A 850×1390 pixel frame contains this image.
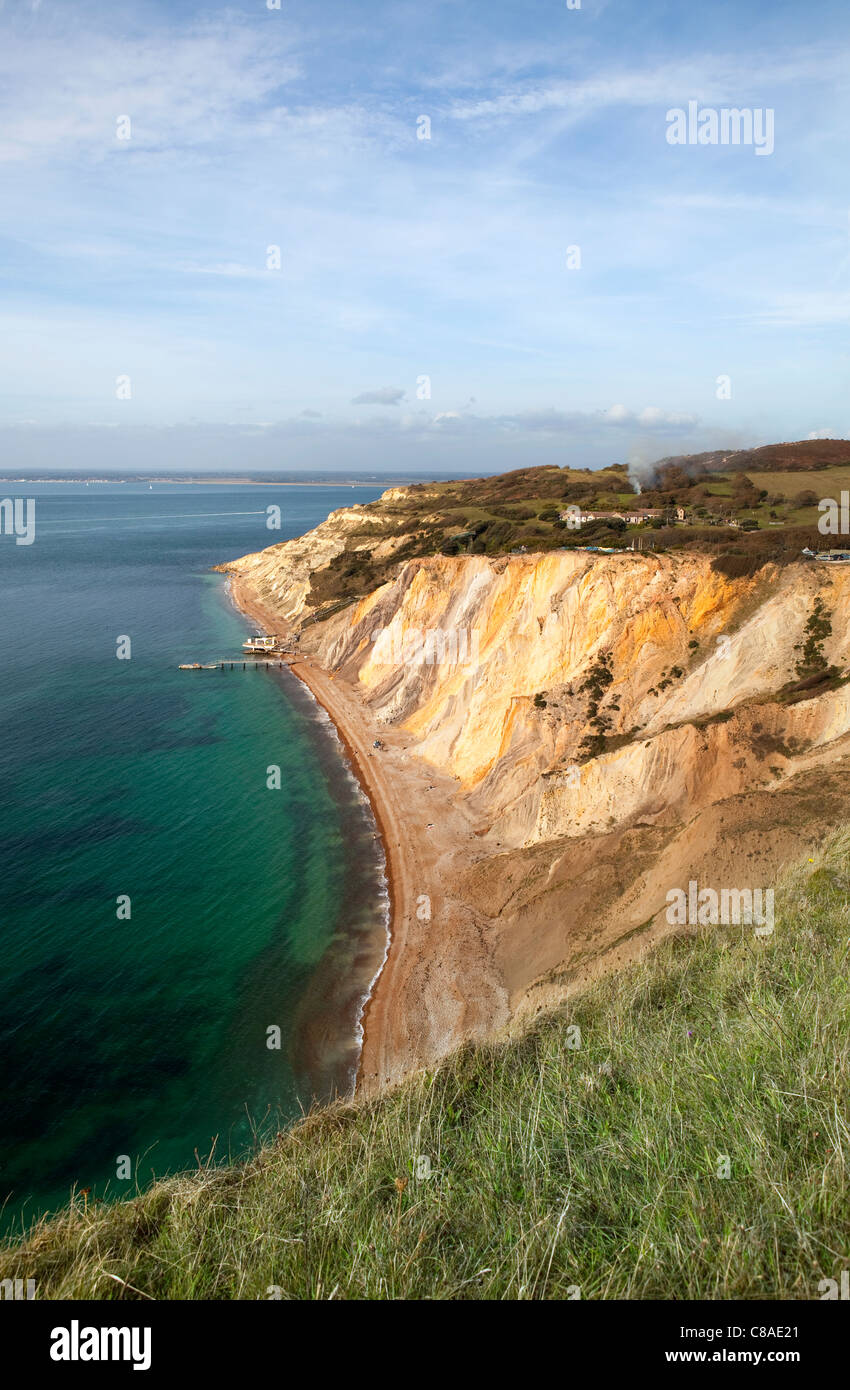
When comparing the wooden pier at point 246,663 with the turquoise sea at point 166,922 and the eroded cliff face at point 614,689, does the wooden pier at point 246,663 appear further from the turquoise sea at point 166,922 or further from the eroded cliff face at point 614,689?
the eroded cliff face at point 614,689

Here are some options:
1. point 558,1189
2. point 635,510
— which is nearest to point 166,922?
point 558,1189

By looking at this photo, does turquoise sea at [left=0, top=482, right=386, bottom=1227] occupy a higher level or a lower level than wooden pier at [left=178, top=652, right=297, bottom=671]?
lower

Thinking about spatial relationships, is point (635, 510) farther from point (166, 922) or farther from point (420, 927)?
point (166, 922)

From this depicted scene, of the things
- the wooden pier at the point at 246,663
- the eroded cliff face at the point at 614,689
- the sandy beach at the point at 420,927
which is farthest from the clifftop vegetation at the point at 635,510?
the sandy beach at the point at 420,927

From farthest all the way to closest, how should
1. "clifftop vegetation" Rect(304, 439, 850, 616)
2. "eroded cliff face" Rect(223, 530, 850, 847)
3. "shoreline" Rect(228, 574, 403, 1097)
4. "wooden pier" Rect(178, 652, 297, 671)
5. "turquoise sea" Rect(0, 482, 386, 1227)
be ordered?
"wooden pier" Rect(178, 652, 297, 671)
"clifftop vegetation" Rect(304, 439, 850, 616)
"eroded cliff face" Rect(223, 530, 850, 847)
"shoreline" Rect(228, 574, 403, 1097)
"turquoise sea" Rect(0, 482, 386, 1227)

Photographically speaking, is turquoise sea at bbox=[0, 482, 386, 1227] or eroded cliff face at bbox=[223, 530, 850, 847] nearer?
turquoise sea at bbox=[0, 482, 386, 1227]

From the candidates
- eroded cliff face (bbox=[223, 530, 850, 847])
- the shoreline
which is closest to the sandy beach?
the shoreline

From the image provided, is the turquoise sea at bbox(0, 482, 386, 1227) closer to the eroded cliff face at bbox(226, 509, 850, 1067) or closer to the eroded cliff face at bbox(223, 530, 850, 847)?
the eroded cliff face at bbox(226, 509, 850, 1067)
